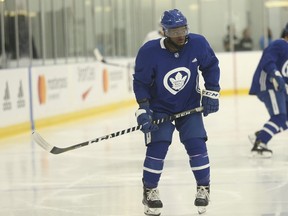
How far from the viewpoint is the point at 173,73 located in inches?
198

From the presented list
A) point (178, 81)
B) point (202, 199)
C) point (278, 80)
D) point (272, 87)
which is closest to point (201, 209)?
point (202, 199)

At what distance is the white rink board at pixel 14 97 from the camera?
10812mm

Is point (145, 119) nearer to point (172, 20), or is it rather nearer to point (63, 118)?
point (172, 20)

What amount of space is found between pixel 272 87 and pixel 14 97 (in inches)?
172

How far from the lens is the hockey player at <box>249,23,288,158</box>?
751cm

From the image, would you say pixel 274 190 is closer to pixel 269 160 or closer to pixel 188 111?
pixel 188 111

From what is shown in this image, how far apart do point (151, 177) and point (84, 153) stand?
379 centimetres

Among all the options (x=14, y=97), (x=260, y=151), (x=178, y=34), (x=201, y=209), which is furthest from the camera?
(x=14, y=97)

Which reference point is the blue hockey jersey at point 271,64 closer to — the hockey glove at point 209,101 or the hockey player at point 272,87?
the hockey player at point 272,87

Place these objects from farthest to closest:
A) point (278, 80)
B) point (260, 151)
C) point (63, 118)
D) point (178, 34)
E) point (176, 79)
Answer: point (63, 118) < point (260, 151) < point (278, 80) < point (176, 79) < point (178, 34)

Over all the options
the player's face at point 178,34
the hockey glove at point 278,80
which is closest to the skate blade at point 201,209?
the player's face at point 178,34

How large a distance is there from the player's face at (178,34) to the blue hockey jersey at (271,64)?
104 inches

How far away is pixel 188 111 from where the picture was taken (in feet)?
16.9

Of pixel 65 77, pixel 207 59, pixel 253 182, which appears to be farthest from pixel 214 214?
pixel 65 77
